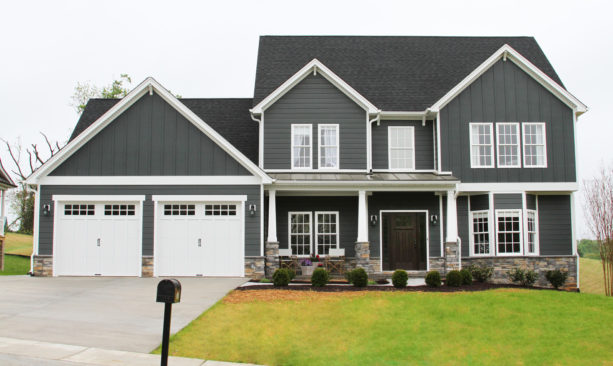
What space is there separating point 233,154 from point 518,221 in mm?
10162

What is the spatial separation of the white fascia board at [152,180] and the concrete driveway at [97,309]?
10.1 ft

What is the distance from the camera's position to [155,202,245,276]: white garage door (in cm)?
1750

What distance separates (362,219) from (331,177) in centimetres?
180

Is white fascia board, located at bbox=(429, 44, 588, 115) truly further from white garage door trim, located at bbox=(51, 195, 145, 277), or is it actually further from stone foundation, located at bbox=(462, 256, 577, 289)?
white garage door trim, located at bbox=(51, 195, 145, 277)

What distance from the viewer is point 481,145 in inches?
766

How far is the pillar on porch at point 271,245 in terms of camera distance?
57.3ft

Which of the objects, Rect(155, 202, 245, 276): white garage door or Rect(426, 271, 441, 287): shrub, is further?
Rect(155, 202, 245, 276): white garage door

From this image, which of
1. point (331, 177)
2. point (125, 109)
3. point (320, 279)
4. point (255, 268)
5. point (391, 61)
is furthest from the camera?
point (391, 61)

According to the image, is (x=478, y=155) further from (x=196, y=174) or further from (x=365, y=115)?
(x=196, y=174)

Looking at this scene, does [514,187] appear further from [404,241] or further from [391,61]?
[391,61]

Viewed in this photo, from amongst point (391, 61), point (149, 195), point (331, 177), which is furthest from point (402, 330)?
point (391, 61)

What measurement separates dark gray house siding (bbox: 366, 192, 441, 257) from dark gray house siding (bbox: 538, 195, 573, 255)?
147 inches

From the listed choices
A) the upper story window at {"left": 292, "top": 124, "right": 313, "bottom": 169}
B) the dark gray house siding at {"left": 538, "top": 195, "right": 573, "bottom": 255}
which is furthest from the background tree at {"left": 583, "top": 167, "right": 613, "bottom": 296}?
the upper story window at {"left": 292, "top": 124, "right": 313, "bottom": 169}

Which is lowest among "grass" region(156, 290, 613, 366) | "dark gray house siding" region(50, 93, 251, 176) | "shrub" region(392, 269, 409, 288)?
"grass" region(156, 290, 613, 366)
